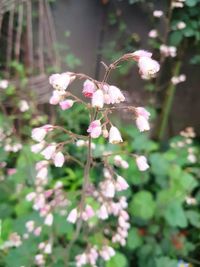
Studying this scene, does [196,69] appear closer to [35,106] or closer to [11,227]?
[35,106]

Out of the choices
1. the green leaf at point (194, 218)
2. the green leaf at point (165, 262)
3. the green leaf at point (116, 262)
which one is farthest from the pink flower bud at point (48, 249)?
the green leaf at point (194, 218)

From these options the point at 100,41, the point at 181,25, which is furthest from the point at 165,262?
the point at 100,41

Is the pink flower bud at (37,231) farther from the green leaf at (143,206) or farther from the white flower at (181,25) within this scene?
the white flower at (181,25)

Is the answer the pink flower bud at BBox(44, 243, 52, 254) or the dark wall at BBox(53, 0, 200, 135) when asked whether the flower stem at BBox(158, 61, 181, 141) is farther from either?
the pink flower bud at BBox(44, 243, 52, 254)

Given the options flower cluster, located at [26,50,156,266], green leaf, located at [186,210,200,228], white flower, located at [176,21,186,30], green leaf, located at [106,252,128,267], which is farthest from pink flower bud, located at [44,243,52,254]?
white flower, located at [176,21,186,30]

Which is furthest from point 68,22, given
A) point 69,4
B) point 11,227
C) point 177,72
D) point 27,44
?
point 11,227

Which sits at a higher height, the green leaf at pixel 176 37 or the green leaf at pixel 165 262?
the green leaf at pixel 176 37
